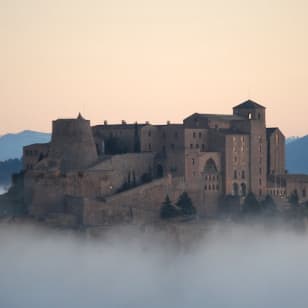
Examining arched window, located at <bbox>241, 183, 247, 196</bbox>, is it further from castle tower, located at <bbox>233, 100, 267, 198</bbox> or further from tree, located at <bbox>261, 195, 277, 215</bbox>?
tree, located at <bbox>261, 195, 277, 215</bbox>

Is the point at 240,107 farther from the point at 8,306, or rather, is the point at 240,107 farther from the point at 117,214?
the point at 8,306

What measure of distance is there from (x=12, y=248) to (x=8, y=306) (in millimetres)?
3470

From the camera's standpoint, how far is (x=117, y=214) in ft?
225

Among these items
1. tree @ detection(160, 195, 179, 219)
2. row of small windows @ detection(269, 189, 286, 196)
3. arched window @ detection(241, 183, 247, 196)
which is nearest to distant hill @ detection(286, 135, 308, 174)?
row of small windows @ detection(269, 189, 286, 196)

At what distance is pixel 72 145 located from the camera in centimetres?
7069

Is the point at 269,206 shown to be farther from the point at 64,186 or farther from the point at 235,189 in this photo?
the point at 64,186

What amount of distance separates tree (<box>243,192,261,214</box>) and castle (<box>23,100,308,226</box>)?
1.24m

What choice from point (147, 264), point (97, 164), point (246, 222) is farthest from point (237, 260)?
point (97, 164)

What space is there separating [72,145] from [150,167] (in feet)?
17.8

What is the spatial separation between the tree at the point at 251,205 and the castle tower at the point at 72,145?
1038 centimetres

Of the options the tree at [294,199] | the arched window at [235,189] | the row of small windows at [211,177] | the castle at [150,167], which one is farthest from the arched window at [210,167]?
the tree at [294,199]

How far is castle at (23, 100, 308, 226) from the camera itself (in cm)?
6806

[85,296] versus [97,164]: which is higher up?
[97,164]

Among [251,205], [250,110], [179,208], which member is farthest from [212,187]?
[250,110]
